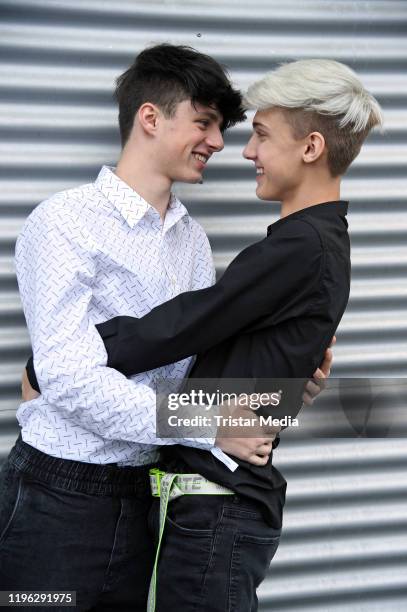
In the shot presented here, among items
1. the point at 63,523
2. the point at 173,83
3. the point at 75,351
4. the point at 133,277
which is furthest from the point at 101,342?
the point at 173,83

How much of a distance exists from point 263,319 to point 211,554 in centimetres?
70

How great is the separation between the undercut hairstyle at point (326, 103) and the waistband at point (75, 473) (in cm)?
117

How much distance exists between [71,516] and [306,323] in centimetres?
93

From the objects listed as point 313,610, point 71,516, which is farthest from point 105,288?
point 313,610

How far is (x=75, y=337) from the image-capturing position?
2.33 m

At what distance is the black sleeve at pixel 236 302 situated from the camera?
2.29m

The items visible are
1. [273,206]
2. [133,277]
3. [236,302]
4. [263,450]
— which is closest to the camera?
[236,302]

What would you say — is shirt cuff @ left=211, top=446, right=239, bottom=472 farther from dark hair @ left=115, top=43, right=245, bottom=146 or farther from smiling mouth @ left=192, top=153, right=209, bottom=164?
dark hair @ left=115, top=43, right=245, bottom=146

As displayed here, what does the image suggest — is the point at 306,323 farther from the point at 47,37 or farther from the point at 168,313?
the point at 47,37

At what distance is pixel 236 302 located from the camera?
2307 mm

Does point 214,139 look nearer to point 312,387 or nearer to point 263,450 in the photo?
point 312,387

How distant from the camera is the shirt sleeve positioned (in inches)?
90.7
